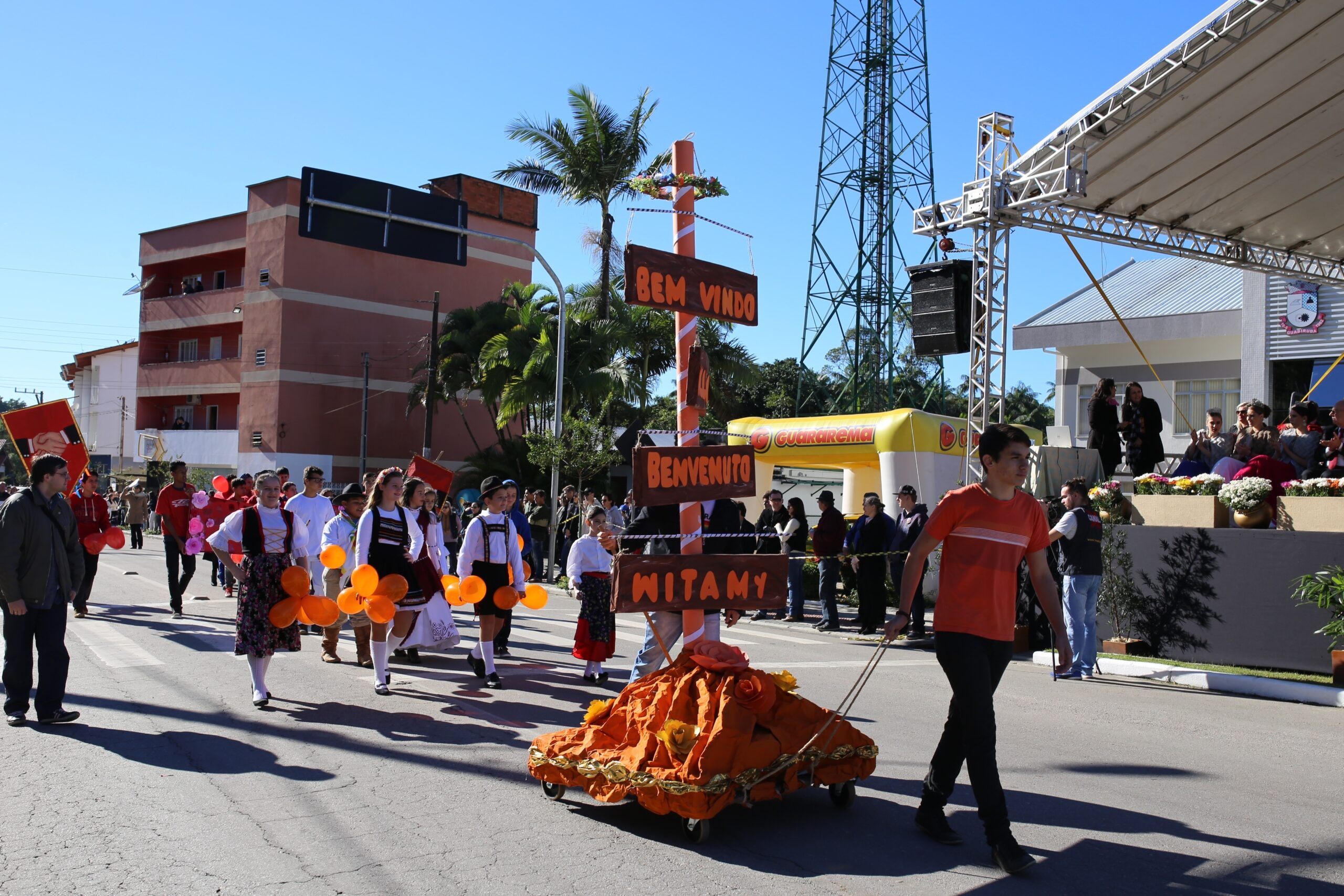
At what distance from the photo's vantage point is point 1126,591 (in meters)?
12.0

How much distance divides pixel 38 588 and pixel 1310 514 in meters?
11.3

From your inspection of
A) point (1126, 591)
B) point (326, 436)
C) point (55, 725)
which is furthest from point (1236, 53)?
point (326, 436)

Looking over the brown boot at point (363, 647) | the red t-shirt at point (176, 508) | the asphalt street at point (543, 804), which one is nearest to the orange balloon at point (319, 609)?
the asphalt street at point (543, 804)

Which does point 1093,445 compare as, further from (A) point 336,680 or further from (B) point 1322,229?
(A) point 336,680

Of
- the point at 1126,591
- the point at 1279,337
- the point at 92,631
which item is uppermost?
the point at 1279,337

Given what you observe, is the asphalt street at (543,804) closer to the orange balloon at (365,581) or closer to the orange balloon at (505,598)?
the orange balloon at (505,598)

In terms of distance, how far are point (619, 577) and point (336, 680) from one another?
16.4 feet

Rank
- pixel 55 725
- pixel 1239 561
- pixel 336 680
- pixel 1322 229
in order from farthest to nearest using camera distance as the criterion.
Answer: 1. pixel 1322 229
2. pixel 1239 561
3. pixel 336 680
4. pixel 55 725

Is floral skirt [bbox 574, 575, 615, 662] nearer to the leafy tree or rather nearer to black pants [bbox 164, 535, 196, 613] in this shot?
the leafy tree

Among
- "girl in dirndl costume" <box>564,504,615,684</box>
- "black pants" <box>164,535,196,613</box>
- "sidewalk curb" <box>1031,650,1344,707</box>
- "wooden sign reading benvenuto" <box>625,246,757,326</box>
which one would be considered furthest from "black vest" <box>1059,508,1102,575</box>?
"black pants" <box>164,535,196,613</box>

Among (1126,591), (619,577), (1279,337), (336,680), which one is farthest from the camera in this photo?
(1279,337)

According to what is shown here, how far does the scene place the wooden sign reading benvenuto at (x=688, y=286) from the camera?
18.4 feet

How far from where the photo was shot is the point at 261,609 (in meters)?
8.33

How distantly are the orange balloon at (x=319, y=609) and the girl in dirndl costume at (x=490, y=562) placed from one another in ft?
4.13
